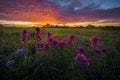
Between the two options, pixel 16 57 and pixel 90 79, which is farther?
pixel 16 57

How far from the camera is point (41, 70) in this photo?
2.80 metres

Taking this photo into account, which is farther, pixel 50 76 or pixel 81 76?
pixel 50 76

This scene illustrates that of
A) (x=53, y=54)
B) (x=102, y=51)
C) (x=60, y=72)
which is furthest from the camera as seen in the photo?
(x=102, y=51)

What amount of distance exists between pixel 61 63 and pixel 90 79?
0.66 meters

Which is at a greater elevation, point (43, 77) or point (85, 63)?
point (85, 63)

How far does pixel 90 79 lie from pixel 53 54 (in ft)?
3.48

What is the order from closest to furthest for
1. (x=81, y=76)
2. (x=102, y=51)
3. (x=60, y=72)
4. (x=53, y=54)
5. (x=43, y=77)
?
(x=81, y=76) → (x=43, y=77) → (x=60, y=72) → (x=53, y=54) → (x=102, y=51)

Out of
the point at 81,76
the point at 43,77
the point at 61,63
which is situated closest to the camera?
the point at 81,76

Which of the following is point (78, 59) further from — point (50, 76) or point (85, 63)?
point (50, 76)

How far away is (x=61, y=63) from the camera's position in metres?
3.27

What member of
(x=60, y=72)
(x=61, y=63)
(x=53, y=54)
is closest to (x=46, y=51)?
(x=53, y=54)

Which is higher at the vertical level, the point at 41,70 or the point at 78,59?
the point at 78,59

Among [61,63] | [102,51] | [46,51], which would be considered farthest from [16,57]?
[102,51]

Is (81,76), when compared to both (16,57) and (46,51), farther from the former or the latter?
(16,57)
